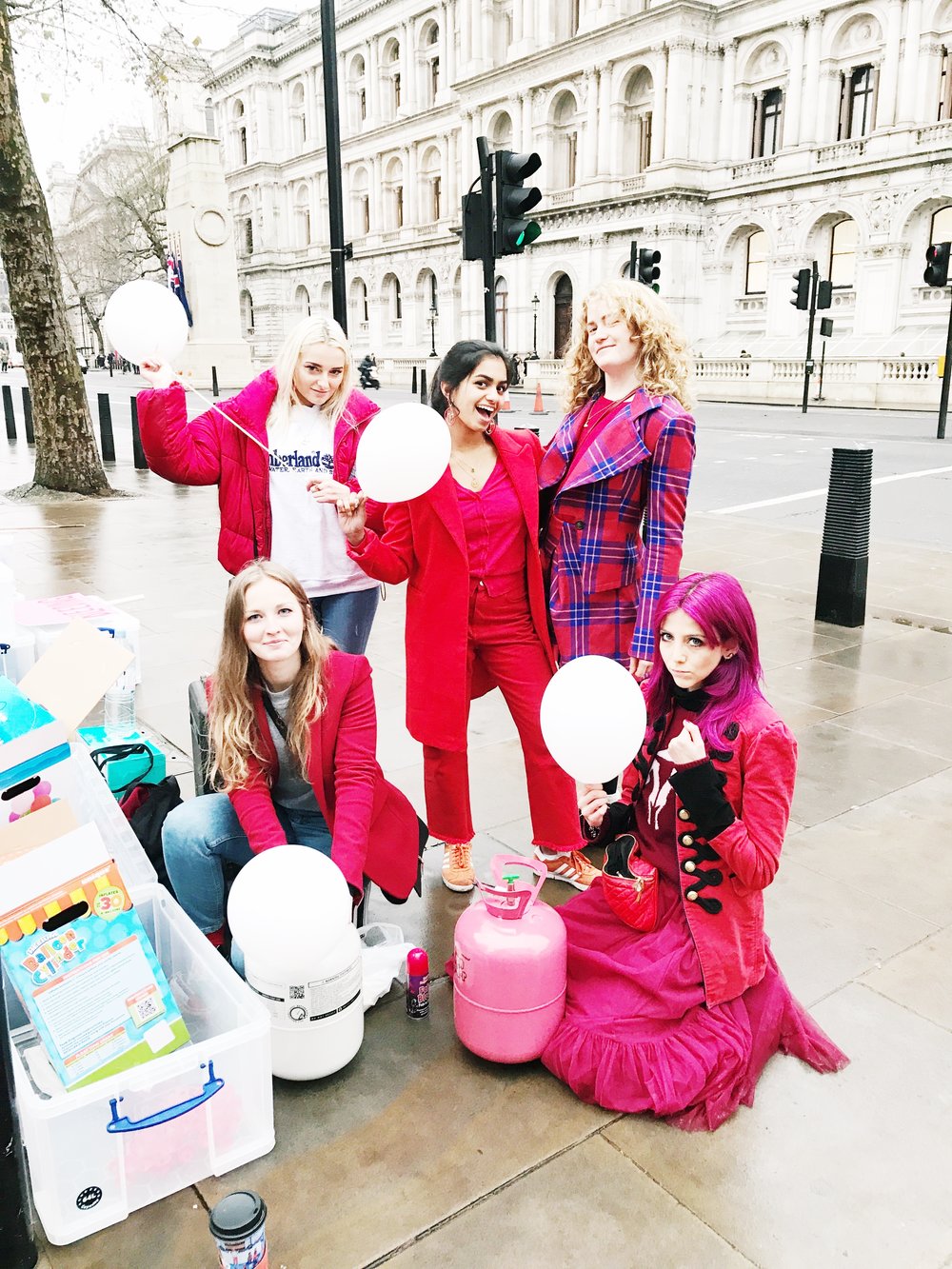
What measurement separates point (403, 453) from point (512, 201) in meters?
4.79

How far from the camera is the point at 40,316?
41.7 ft

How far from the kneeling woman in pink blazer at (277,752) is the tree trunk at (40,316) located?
11315 mm

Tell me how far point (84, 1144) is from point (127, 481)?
1389 centimetres

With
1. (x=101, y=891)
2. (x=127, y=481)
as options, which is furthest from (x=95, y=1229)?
(x=127, y=481)

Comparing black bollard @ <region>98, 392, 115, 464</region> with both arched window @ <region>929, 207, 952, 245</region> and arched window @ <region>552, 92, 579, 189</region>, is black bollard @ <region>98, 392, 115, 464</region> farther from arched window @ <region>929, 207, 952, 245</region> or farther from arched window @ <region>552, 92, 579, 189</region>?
arched window @ <region>552, 92, 579, 189</region>

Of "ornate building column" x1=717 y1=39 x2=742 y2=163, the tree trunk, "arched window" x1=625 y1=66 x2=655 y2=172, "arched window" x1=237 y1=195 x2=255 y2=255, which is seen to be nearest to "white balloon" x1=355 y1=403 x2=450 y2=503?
the tree trunk

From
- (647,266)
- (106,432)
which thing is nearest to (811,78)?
(647,266)

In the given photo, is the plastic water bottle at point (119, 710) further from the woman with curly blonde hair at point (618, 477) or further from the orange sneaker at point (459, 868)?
the woman with curly blonde hair at point (618, 477)

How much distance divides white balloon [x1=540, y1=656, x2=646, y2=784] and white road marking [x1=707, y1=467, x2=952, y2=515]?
374 inches

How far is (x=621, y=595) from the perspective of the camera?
11.7ft

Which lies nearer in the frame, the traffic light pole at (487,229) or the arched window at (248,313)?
the traffic light pole at (487,229)

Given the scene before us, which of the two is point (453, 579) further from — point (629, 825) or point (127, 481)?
point (127, 481)

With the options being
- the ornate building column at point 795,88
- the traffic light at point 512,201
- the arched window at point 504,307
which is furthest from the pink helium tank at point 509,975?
the arched window at point 504,307

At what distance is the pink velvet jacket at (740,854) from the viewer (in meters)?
2.54
